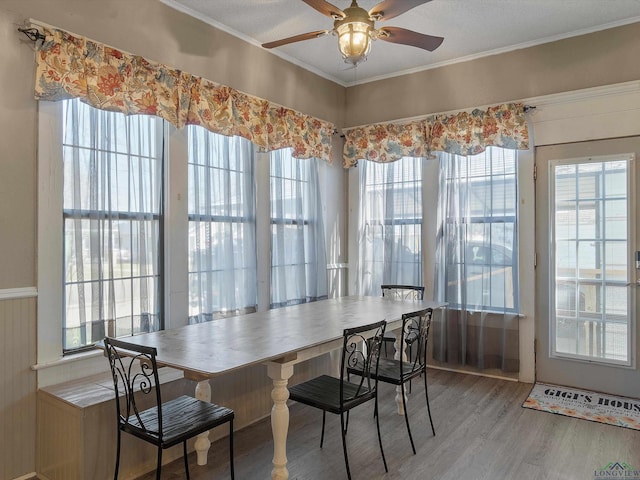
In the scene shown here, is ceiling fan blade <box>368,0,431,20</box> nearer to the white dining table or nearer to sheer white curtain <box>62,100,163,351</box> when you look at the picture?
sheer white curtain <box>62,100,163,351</box>

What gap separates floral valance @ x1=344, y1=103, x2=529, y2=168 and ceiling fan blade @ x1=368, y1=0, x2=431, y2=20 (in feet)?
6.36

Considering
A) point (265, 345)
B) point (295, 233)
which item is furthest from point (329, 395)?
point (295, 233)

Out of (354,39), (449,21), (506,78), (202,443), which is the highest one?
(449,21)

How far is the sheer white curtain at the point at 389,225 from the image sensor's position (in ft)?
14.9

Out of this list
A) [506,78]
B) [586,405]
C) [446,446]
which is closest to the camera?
[446,446]

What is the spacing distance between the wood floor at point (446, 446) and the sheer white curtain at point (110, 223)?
101 cm

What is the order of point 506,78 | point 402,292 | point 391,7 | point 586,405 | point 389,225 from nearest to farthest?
1. point 391,7
2. point 586,405
3. point 506,78
4. point 402,292
5. point 389,225

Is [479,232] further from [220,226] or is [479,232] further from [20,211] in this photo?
[20,211]

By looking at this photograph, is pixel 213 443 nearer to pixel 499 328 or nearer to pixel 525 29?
pixel 499 328

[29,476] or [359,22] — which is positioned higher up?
[359,22]

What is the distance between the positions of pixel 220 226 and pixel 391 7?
6.60ft

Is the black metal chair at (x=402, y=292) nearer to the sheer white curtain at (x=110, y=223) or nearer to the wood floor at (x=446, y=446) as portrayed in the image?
Answer: the wood floor at (x=446, y=446)

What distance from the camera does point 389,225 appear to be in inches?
185

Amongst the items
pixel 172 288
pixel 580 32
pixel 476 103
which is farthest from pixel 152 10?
pixel 580 32
